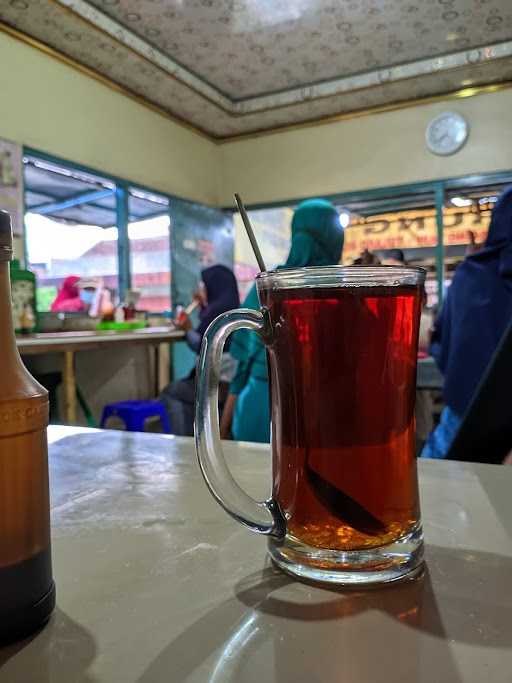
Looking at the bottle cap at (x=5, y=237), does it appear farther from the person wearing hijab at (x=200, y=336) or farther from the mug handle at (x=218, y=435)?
the person wearing hijab at (x=200, y=336)

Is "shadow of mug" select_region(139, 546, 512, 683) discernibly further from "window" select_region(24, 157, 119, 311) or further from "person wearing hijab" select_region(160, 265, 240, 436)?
"window" select_region(24, 157, 119, 311)

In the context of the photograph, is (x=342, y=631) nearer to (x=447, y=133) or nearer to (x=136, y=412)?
(x=136, y=412)

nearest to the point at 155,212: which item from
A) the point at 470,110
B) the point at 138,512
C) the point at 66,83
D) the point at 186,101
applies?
the point at 186,101

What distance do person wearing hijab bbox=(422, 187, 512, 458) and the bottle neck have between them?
157 cm

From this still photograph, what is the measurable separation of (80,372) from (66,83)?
181 cm

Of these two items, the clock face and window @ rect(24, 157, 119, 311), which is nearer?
window @ rect(24, 157, 119, 311)

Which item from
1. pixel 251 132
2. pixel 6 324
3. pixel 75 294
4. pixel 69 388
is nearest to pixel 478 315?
pixel 6 324

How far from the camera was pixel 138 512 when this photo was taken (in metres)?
0.49

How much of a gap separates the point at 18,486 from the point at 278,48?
3.68m

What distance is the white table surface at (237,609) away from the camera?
27 centimetres

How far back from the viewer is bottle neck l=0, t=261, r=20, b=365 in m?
0.28

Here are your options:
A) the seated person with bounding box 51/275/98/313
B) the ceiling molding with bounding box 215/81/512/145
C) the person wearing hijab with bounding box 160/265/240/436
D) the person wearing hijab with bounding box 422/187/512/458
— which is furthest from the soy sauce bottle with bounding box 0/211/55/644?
the ceiling molding with bounding box 215/81/512/145

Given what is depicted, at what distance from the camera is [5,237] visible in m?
0.28

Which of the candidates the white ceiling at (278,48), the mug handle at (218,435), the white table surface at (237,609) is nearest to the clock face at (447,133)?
the white ceiling at (278,48)
